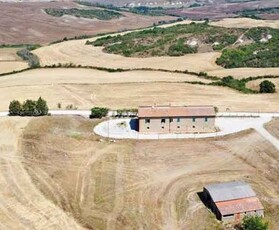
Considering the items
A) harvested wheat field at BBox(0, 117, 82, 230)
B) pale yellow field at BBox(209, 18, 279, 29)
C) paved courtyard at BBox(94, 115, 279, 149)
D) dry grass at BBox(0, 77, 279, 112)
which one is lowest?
harvested wheat field at BBox(0, 117, 82, 230)

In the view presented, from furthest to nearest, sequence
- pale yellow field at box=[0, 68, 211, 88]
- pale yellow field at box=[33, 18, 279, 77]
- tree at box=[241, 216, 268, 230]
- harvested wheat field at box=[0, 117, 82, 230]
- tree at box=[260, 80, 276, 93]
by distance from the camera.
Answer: pale yellow field at box=[33, 18, 279, 77]
pale yellow field at box=[0, 68, 211, 88]
tree at box=[260, 80, 276, 93]
harvested wheat field at box=[0, 117, 82, 230]
tree at box=[241, 216, 268, 230]

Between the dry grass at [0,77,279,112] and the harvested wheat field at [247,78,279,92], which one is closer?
the dry grass at [0,77,279,112]

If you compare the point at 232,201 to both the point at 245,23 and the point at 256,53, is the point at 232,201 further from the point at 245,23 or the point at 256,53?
the point at 245,23

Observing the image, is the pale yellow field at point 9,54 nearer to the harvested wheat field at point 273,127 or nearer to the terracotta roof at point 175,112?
the terracotta roof at point 175,112

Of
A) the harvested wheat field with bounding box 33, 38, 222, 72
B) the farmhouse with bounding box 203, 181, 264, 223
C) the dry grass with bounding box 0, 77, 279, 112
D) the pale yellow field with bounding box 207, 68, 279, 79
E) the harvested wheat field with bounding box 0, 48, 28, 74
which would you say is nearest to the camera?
the farmhouse with bounding box 203, 181, 264, 223

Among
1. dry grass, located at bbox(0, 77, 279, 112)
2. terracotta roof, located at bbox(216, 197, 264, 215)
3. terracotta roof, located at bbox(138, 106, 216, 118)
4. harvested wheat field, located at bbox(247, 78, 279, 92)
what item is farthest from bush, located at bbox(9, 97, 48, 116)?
harvested wheat field, located at bbox(247, 78, 279, 92)

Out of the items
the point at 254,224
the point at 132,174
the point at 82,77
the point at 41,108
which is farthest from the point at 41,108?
the point at 254,224

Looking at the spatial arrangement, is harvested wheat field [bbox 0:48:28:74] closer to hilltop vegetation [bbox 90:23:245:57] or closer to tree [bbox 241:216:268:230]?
hilltop vegetation [bbox 90:23:245:57]

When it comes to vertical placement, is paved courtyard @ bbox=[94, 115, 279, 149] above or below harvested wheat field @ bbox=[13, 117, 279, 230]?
above
